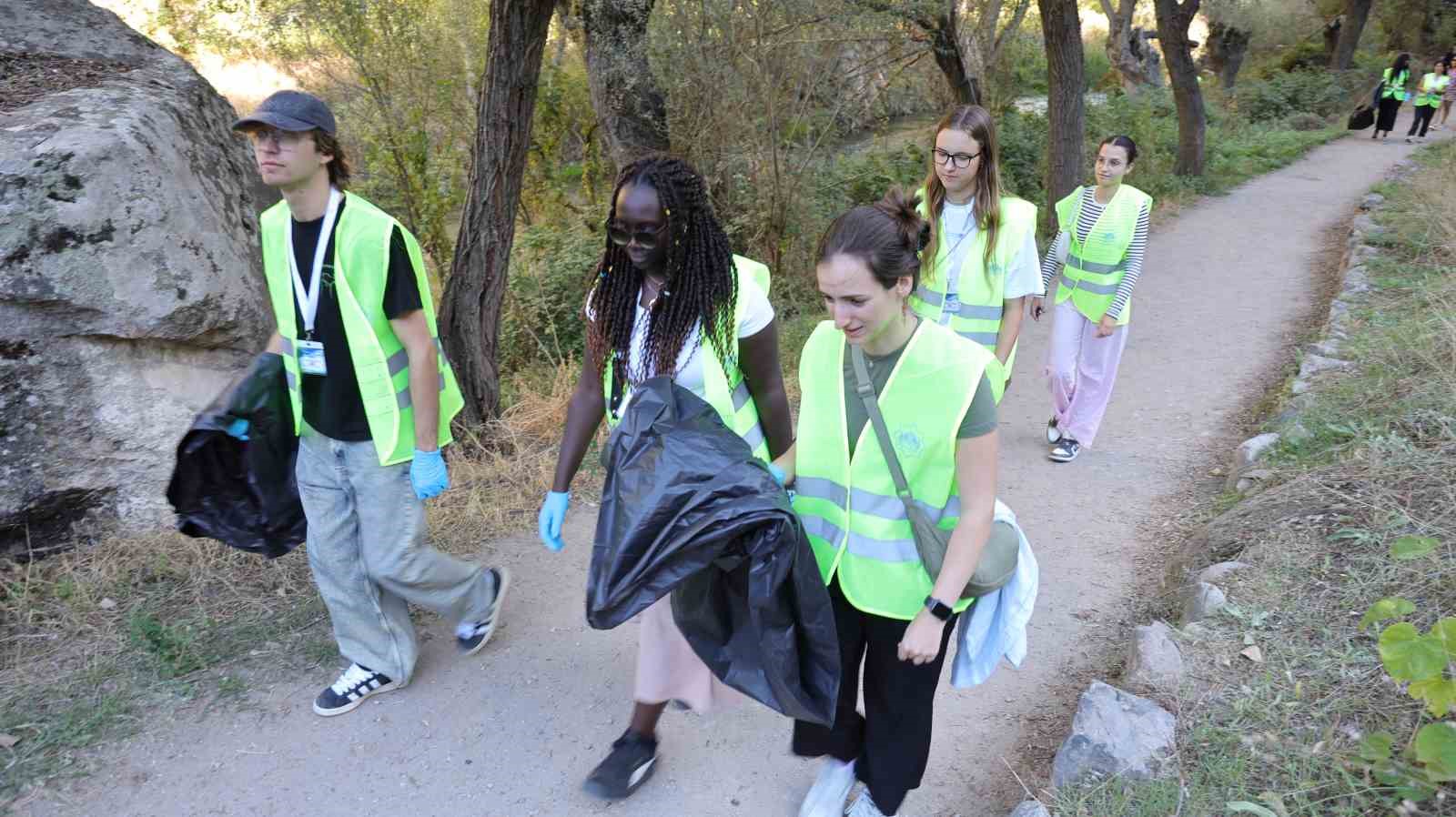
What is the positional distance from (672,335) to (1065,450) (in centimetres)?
347

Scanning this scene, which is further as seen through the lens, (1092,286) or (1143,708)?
(1092,286)

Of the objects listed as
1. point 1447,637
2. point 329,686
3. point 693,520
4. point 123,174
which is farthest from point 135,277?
point 1447,637

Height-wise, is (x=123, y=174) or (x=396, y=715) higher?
(x=123, y=174)

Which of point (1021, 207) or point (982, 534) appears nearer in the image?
point (982, 534)

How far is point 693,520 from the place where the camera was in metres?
2.20

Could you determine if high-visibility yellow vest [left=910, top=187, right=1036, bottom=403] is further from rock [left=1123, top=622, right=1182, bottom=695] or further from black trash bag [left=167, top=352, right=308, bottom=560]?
black trash bag [left=167, top=352, right=308, bottom=560]

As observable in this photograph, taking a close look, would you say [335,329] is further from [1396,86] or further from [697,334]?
[1396,86]

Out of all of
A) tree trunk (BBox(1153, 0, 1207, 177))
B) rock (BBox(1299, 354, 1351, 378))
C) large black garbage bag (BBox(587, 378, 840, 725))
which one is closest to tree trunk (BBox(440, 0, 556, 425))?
large black garbage bag (BBox(587, 378, 840, 725))

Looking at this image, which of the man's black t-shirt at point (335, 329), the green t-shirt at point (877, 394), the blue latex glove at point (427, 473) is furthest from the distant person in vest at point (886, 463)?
the man's black t-shirt at point (335, 329)

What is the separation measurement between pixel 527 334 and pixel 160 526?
147 inches

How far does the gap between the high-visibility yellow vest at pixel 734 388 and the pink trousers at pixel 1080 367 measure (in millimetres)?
2996

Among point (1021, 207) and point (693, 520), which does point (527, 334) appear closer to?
point (1021, 207)

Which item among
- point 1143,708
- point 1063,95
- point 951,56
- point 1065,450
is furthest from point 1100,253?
point 951,56

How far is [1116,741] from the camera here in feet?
9.36
